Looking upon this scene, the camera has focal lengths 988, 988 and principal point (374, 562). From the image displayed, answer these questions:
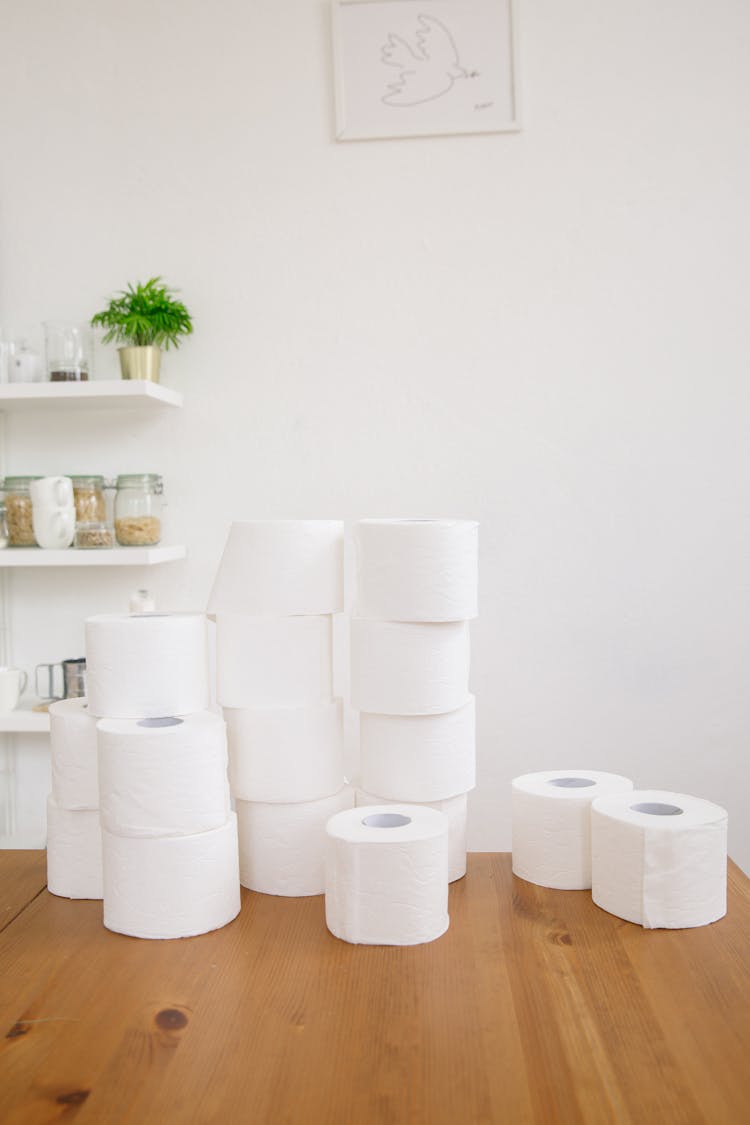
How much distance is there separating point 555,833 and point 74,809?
26.7 inches

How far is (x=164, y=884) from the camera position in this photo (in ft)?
4.14

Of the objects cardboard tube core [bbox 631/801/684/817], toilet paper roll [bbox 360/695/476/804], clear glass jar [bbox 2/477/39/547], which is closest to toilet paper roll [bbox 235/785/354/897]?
toilet paper roll [bbox 360/695/476/804]

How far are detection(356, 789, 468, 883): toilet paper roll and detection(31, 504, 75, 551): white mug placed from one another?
95cm

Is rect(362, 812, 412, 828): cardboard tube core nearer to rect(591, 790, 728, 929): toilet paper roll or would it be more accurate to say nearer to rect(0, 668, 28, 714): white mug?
rect(591, 790, 728, 929): toilet paper roll

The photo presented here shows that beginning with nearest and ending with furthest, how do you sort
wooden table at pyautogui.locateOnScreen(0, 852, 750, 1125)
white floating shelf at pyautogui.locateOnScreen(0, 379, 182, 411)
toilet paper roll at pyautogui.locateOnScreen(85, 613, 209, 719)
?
wooden table at pyautogui.locateOnScreen(0, 852, 750, 1125) → toilet paper roll at pyautogui.locateOnScreen(85, 613, 209, 719) → white floating shelf at pyautogui.locateOnScreen(0, 379, 182, 411)

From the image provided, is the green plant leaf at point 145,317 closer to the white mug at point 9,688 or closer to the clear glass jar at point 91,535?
the clear glass jar at point 91,535

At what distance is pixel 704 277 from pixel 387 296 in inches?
26.9

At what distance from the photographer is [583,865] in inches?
54.9

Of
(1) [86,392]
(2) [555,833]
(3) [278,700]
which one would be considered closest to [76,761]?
(3) [278,700]

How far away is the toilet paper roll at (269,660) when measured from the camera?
1428 mm

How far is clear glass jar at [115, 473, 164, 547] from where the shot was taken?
2094 millimetres

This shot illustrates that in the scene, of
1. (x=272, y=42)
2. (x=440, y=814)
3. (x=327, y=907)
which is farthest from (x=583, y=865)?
(x=272, y=42)

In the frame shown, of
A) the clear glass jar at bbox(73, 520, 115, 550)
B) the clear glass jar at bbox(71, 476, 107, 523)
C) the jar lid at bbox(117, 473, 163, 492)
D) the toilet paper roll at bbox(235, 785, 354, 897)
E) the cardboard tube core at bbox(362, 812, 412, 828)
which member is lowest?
the toilet paper roll at bbox(235, 785, 354, 897)

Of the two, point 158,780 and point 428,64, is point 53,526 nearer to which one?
point 158,780
